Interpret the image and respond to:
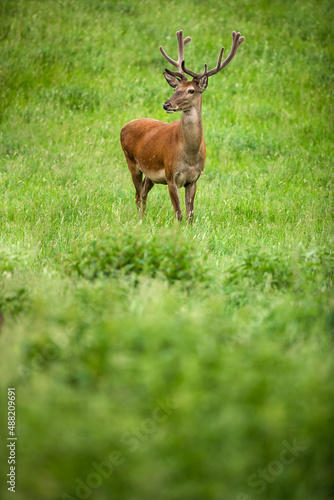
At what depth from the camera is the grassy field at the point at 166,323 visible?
238 centimetres

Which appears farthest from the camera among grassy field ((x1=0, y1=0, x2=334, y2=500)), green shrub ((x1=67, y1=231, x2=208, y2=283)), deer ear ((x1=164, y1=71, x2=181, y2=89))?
deer ear ((x1=164, y1=71, x2=181, y2=89))

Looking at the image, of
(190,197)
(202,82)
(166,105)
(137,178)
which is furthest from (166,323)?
(137,178)

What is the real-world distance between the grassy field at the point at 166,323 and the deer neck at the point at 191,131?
0.96 meters

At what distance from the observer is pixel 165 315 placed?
3455mm

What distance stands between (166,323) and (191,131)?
15.9 feet

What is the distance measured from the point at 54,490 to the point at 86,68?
1413 cm

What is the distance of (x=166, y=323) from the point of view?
319cm

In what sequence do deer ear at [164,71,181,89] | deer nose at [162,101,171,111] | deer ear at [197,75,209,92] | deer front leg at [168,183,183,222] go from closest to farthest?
deer nose at [162,101,171,111], deer ear at [197,75,209,92], deer front leg at [168,183,183,222], deer ear at [164,71,181,89]

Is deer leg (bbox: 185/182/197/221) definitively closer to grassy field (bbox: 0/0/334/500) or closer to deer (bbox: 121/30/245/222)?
deer (bbox: 121/30/245/222)

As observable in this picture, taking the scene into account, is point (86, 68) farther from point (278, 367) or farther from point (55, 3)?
point (278, 367)

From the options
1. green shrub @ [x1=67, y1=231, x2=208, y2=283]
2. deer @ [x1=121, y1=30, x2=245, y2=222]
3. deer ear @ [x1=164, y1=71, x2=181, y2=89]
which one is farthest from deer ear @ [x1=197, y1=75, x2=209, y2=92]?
green shrub @ [x1=67, y1=231, x2=208, y2=283]

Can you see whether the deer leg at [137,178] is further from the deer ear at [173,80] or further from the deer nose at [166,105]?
the deer nose at [166,105]

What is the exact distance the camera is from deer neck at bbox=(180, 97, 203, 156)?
7.63m

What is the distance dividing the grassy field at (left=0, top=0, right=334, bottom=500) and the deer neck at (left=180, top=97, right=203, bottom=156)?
3.16 feet
